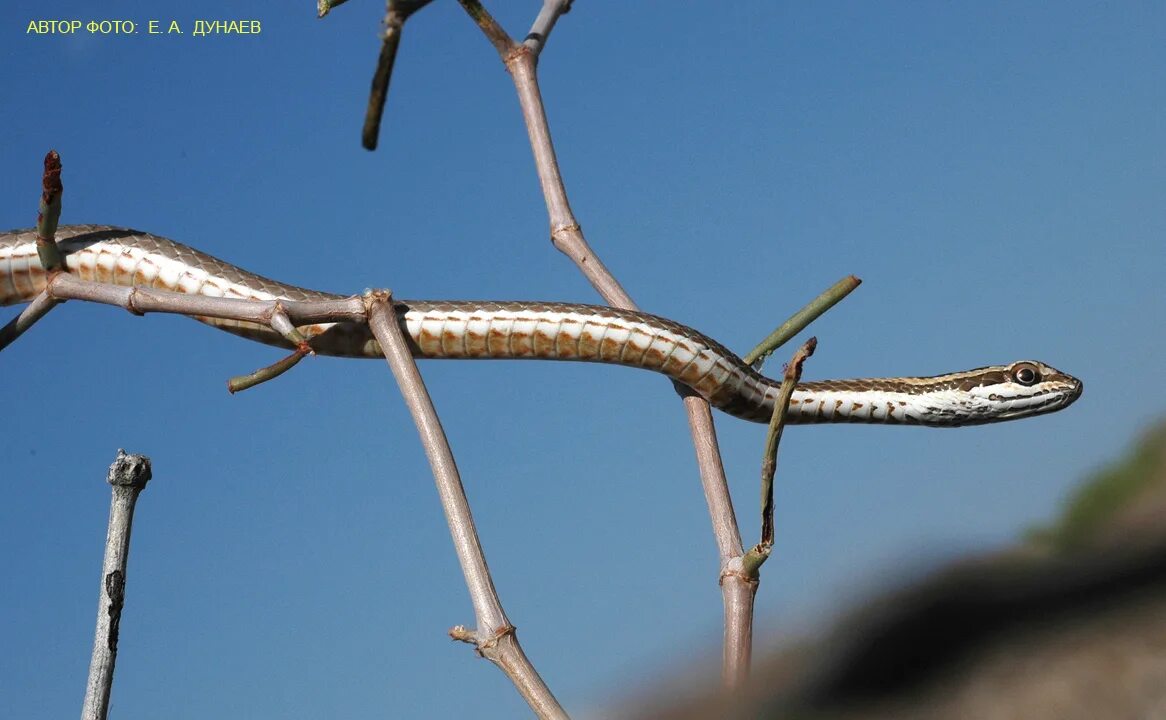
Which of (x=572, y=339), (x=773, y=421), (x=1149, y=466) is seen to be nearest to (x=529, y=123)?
(x=572, y=339)

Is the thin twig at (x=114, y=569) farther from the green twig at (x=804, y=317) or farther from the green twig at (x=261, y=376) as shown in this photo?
the green twig at (x=804, y=317)

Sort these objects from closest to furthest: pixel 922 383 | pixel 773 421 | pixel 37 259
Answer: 1. pixel 773 421
2. pixel 37 259
3. pixel 922 383

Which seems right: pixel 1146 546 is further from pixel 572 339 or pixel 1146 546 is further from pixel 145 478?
pixel 572 339

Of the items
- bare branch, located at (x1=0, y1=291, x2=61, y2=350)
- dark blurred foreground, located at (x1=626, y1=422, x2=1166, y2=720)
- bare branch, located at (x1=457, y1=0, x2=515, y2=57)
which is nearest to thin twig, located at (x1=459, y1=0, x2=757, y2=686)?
bare branch, located at (x1=457, y1=0, x2=515, y2=57)

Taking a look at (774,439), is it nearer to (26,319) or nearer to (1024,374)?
(26,319)

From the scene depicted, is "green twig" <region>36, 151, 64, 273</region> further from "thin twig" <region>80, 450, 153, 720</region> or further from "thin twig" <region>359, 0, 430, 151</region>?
"thin twig" <region>359, 0, 430, 151</region>

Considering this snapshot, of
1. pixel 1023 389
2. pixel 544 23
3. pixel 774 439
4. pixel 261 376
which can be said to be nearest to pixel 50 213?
pixel 261 376
